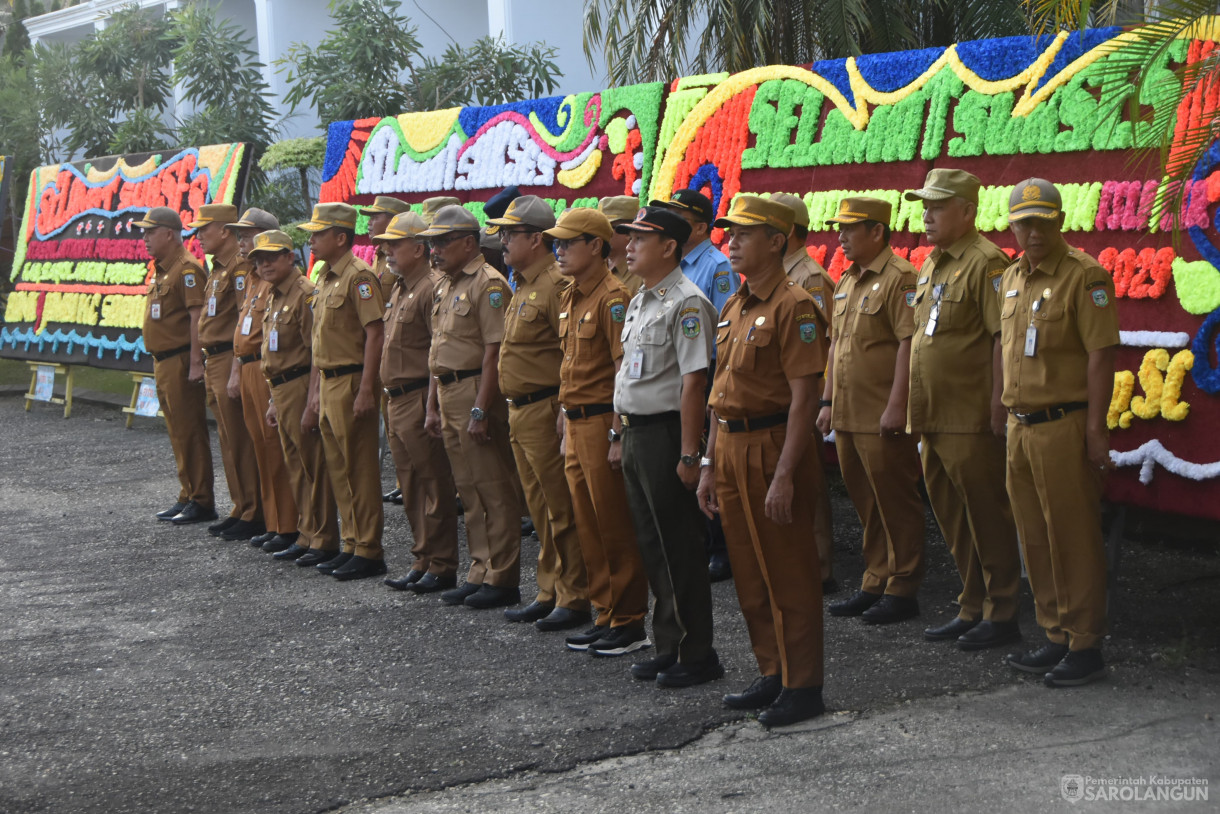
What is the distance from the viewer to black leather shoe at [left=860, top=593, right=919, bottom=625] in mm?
5656

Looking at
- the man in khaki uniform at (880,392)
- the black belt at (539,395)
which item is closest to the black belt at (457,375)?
the black belt at (539,395)

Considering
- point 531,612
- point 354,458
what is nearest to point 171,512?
point 354,458

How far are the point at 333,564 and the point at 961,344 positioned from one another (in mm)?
3657

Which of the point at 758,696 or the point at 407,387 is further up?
the point at 407,387

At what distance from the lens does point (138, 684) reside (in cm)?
512

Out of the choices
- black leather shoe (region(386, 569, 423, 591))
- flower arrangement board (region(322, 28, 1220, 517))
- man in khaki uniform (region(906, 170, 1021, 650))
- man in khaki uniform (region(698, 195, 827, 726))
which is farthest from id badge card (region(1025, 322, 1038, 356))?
black leather shoe (region(386, 569, 423, 591))

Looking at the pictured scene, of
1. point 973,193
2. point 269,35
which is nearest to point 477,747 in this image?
point 973,193

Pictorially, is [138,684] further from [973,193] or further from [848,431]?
[973,193]

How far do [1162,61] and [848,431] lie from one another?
209 centimetres

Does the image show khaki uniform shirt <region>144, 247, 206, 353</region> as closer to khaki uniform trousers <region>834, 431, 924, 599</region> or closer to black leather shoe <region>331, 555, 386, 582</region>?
black leather shoe <region>331, 555, 386, 582</region>

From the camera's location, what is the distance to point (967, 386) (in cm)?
527

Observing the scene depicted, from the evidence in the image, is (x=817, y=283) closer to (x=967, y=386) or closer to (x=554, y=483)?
(x=967, y=386)

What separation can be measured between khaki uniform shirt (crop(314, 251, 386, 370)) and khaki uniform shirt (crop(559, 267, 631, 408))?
6.04ft

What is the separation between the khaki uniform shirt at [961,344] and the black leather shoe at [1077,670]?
999 millimetres
